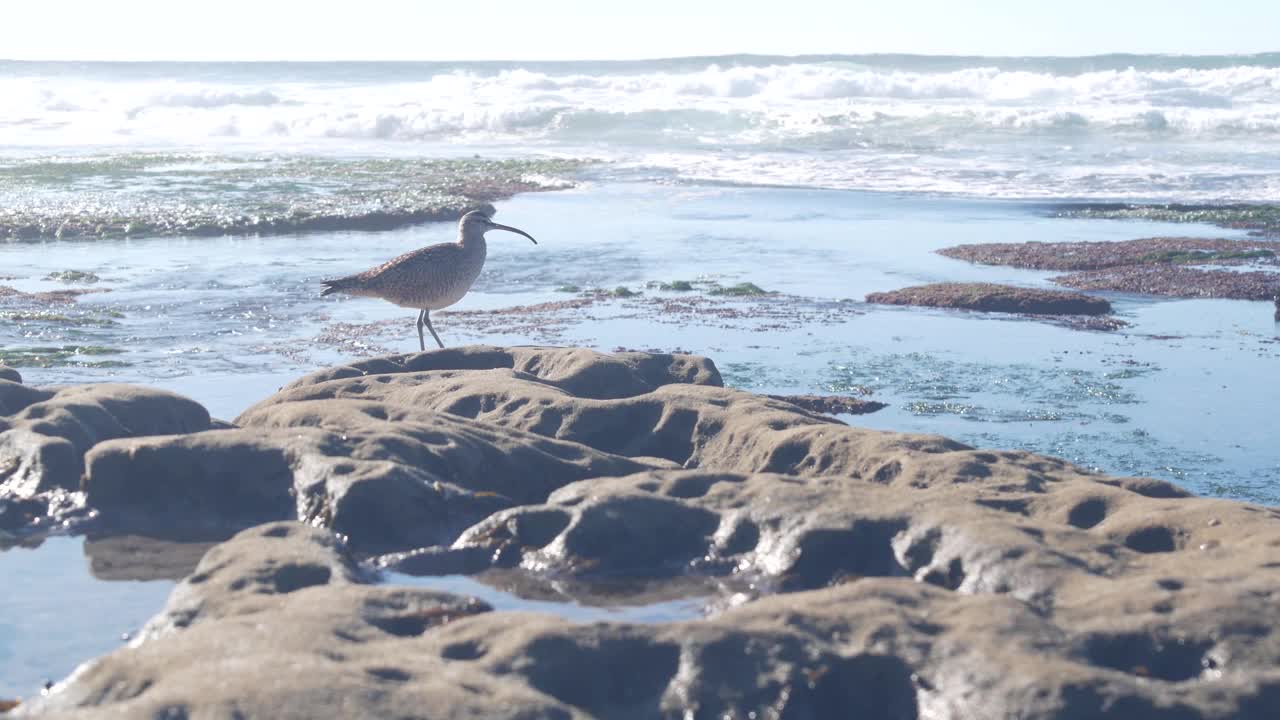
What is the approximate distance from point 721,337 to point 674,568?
709cm

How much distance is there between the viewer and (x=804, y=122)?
4806 centimetres

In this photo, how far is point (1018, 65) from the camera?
7538 cm

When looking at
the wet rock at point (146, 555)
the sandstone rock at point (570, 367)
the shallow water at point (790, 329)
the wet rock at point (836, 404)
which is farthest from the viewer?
the wet rock at point (836, 404)

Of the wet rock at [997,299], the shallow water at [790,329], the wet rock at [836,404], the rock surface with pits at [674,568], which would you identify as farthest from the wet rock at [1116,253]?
the rock surface with pits at [674,568]

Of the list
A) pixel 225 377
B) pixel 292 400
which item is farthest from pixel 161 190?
pixel 292 400

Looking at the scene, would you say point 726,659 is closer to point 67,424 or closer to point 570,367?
point 67,424

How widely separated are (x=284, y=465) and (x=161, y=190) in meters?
21.3

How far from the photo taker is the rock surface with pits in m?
4.14

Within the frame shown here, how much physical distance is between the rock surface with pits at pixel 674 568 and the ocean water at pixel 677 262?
0.45 metres

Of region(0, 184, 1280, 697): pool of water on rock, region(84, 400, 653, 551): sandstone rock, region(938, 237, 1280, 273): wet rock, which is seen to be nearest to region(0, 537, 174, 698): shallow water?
region(0, 184, 1280, 697): pool of water on rock

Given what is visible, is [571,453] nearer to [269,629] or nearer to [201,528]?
[201,528]

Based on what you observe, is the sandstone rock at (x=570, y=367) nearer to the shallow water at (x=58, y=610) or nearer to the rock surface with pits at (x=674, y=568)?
the rock surface with pits at (x=674, y=568)

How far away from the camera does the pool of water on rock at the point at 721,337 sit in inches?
251

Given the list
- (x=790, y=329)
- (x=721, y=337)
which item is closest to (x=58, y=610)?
(x=721, y=337)
